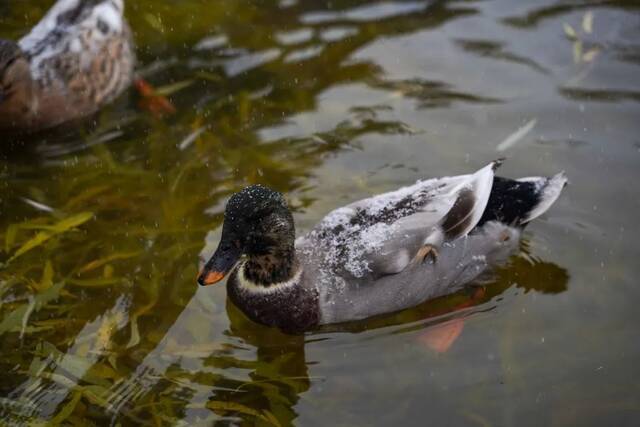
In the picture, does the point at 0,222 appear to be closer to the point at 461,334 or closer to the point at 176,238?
the point at 176,238

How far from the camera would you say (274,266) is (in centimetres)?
399

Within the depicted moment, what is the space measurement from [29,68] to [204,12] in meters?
1.64

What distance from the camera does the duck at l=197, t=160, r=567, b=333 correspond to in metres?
3.87

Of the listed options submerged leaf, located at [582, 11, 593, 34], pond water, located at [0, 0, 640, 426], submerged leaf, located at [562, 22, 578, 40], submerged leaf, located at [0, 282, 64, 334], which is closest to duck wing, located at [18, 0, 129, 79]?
pond water, located at [0, 0, 640, 426]

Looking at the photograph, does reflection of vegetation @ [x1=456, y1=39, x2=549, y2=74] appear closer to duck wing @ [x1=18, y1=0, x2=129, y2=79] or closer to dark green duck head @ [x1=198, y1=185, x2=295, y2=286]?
duck wing @ [x1=18, y1=0, x2=129, y2=79]

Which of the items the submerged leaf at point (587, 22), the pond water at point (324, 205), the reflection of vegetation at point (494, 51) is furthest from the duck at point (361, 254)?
Result: the submerged leaf at point (587, 22)

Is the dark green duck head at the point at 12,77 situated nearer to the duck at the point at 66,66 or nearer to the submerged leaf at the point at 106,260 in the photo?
the duck at the point at 66,66

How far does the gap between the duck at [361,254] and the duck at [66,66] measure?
2130 mm

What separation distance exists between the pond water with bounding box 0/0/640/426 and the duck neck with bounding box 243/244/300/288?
30 centimetres

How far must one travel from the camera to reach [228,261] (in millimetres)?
3715

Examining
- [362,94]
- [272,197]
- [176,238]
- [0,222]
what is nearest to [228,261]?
[272,197]

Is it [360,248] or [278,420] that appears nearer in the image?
[278,420]

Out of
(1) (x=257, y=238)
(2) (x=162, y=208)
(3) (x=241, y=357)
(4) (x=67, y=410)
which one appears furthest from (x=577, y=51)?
(4) (x=67, y=410)

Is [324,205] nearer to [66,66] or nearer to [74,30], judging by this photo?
[66,66]
